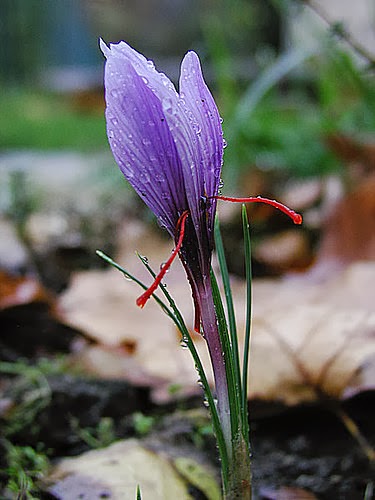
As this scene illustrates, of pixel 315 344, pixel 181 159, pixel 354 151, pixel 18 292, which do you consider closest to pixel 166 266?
pixel 181 159

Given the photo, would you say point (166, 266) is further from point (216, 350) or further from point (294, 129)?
point (294, 129)

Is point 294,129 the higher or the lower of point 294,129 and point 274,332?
the higher

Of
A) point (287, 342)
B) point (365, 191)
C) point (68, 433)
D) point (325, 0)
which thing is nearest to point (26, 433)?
point (68, 433)

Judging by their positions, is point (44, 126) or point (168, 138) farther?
point (44, 126)

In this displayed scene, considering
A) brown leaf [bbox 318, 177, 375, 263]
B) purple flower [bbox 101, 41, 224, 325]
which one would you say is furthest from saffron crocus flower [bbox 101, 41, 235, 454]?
brown leaf [bbox 318, 177, 375, 263]

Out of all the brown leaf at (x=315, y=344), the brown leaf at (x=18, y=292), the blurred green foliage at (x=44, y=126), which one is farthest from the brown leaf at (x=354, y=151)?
the blurred green foliage at (x=44, y=126)

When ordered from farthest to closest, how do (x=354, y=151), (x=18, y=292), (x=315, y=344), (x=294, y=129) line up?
1. (x=294, y=129)
2. (x=354, y=151)
3. (x=18, y=292)
4. (x=315, y=344)

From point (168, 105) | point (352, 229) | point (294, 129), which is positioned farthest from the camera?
point (294, 129)

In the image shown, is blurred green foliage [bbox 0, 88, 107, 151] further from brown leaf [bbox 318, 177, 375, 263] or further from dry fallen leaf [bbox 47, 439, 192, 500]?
dry fallen leaf [bbox 47, 439, 192, 500]

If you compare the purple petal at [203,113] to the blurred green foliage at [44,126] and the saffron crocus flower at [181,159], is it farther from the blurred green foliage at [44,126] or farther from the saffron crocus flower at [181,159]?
the blurred green foliage at [44,126]
